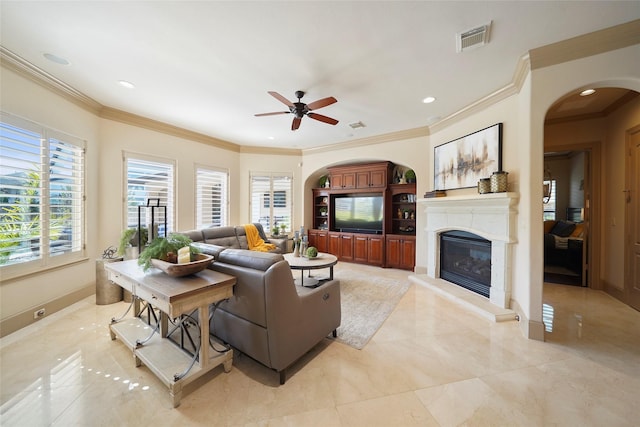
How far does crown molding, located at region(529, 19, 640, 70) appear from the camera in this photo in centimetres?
205

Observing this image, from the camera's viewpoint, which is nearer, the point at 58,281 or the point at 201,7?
the point at 201,7

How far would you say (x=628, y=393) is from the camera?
173 cm

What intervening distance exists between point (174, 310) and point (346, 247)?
4.69 metres

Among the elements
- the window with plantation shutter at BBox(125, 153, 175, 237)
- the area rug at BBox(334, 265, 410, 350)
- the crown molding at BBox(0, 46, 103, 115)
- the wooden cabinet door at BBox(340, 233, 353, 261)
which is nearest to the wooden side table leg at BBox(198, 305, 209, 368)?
the area rug at BBox(334, 265, 410, 350)

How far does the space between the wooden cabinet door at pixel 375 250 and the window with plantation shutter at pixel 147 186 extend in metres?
4.16

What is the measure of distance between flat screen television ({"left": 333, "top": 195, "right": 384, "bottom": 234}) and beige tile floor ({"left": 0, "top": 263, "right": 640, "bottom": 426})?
3.22 metres

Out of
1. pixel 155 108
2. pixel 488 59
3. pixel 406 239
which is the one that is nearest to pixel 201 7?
pixel 155 108

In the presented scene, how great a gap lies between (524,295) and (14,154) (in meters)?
5.72

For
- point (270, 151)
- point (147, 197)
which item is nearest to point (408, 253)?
point (270, 151)

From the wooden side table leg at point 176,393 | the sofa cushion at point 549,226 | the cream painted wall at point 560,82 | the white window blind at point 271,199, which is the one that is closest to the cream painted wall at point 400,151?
the cream painted wall at point 560,82

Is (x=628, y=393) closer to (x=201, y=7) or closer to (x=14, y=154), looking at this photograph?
(x=201, y=7)

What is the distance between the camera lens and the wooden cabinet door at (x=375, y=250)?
5367mm

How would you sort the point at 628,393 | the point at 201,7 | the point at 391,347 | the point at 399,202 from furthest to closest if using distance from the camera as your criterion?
1. the point at 399,202
2. the point at 391,347
3. the point at 201,7
4. the point at 628,393

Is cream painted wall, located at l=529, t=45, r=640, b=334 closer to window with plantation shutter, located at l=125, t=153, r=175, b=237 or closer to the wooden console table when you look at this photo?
the wooden console table
